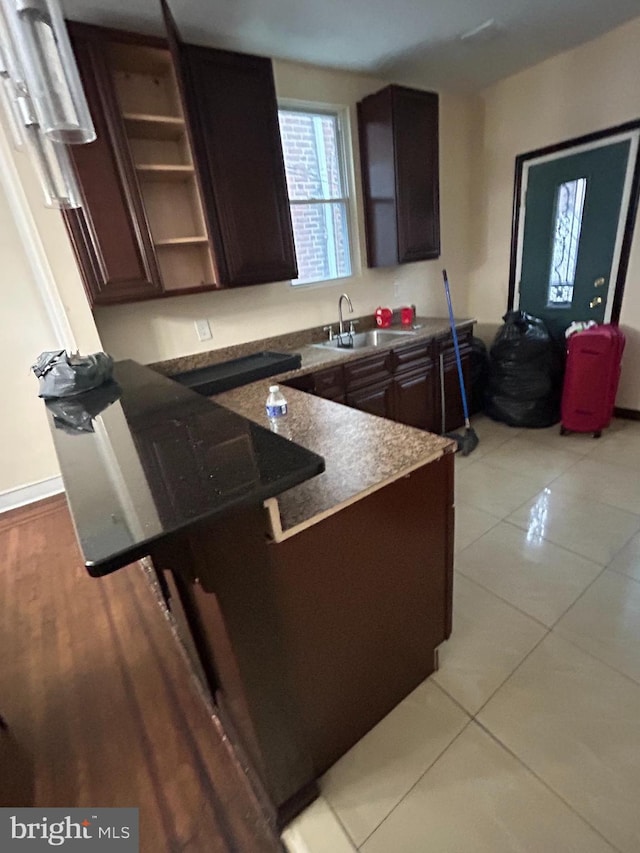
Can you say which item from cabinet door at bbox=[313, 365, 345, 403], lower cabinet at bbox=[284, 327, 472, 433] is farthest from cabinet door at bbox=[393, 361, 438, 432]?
cabinet door at bbox=[313, 365, 345, 403]

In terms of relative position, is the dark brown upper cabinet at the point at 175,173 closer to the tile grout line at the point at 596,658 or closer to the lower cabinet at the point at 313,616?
the lower cabinet at the point at 313,616

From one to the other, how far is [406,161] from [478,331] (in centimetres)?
180

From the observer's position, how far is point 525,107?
10.3ft

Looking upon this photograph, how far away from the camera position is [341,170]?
304 cm

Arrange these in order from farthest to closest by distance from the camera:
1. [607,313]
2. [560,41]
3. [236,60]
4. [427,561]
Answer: [607,313]
[560,41]
[236,60]
[427,561]

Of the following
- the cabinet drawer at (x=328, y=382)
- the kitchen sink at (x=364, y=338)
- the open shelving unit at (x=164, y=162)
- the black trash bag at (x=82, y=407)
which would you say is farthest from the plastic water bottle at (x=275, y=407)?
the kitchen sink at (x=364, y=338)

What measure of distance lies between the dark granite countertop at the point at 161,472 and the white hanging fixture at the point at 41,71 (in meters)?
0.78

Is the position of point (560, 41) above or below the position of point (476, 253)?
above

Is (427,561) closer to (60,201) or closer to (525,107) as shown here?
(60,201)

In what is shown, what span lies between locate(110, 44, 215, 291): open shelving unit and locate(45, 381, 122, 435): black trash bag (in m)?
0.85

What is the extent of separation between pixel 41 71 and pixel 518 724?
2.20 meters

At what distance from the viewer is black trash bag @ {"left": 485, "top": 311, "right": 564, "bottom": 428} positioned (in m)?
3.09

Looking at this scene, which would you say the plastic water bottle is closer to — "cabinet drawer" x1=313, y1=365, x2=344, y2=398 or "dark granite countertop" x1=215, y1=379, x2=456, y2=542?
"dark granite countertop" x1=215, y1=379, x2=456, y2=542

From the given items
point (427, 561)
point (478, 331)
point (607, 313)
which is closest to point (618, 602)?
A: point (427, 561)
